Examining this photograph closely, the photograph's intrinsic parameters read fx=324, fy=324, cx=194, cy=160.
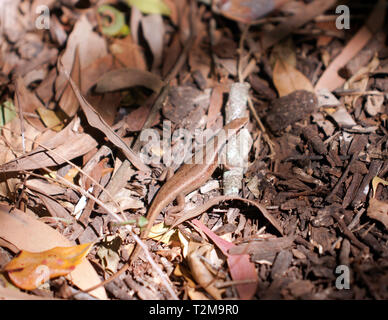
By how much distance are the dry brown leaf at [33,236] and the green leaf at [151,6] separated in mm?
3140

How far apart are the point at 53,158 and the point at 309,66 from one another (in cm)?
333

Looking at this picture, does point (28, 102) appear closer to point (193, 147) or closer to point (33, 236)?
point (33, 236)

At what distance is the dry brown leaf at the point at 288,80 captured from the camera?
4020mm

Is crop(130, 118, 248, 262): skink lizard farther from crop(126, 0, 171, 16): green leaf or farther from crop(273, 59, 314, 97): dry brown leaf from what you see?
crop(126, 0, 171, 16): green leaf

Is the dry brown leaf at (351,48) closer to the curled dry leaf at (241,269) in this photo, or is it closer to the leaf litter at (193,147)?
the leaf litter at (193,147)

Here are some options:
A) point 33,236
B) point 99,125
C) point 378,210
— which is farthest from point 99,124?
point 378,210

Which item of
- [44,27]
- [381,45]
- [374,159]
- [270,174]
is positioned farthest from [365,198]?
[44,27]

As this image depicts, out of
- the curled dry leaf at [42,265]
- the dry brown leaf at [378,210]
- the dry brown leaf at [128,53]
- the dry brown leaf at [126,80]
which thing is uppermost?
the dry brown leaf at [128,53]

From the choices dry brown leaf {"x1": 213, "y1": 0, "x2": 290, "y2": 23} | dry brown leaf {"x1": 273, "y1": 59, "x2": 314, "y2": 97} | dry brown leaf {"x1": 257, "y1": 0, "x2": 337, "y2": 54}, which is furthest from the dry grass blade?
dry brown leaf {"x1": 213, "y1": 0, "x2": 290, "y2": 23}

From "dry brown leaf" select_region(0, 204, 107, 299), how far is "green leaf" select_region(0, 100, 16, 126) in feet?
4.08

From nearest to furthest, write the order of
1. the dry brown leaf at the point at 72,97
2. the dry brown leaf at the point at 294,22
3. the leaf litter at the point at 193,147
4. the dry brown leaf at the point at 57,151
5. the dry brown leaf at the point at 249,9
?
1. the leaf litter at the point at 193,147
2. the dry brown leaf at the point at 57,151
3. the dry brown leaf at the point at 72,97
4. the dry brown leaf at the point at 294,22
5. the dry brown leaf at the point at 249,9

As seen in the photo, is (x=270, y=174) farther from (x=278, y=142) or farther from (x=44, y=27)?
(x=44, y=27)

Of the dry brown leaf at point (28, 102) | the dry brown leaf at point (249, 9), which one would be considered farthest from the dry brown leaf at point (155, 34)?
the dry brown leaf at point (28, 102)

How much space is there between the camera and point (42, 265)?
2.79 metres
